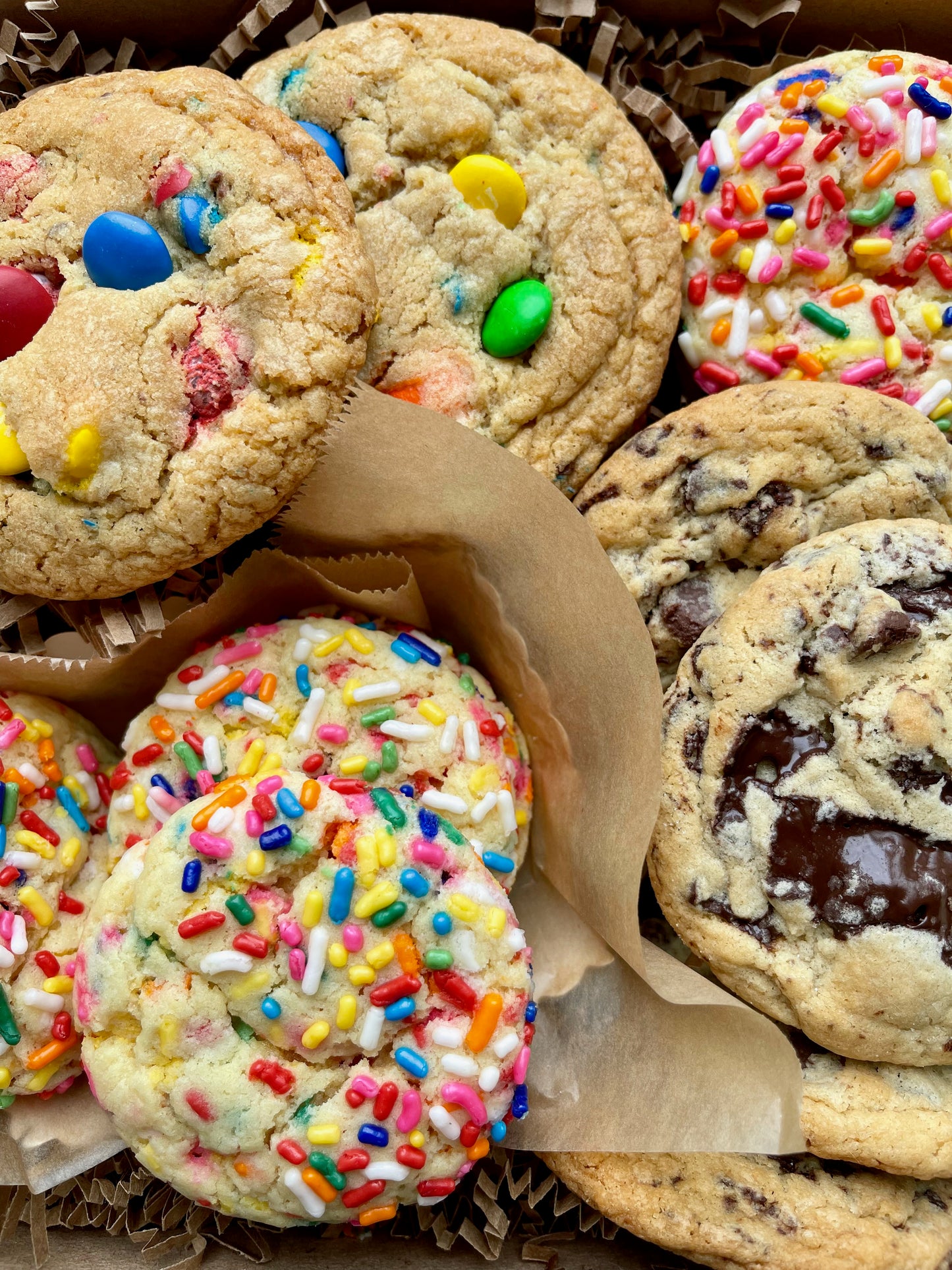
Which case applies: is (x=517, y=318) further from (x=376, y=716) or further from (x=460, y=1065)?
(x=460, y=1065)

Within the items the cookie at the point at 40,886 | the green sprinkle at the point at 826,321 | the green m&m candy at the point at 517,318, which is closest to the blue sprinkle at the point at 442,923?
the cookie at the point at 40,886

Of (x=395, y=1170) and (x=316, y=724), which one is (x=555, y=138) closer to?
(x=316, y=724)

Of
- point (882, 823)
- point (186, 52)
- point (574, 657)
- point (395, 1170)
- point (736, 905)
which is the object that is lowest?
point (395, 1170)

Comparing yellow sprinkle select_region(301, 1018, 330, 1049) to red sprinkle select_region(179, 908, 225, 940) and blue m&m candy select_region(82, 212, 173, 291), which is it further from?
blue m&m candy select_region(82, 212, 173, 291)

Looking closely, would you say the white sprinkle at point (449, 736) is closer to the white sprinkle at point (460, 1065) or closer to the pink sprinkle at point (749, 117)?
the white sprinkle at point (460, 1065)

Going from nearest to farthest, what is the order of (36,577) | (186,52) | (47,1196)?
(36,577) → (47,1196) → (186,52)

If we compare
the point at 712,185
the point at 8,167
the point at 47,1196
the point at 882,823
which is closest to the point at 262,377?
the point at 8,167
